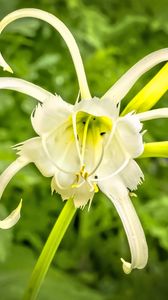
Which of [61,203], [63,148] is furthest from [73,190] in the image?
[61,203]

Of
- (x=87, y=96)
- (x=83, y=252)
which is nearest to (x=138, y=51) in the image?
(x=83, y=252)

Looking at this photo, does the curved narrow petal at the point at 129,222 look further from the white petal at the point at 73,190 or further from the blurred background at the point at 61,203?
the blurred background at the point at 61,203

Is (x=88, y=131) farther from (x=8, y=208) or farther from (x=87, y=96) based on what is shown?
(x=8, y=208)

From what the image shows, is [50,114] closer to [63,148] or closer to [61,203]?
[63,148]

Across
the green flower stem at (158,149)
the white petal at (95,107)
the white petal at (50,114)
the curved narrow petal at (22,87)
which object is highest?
the curved narrow petal at (22,87)

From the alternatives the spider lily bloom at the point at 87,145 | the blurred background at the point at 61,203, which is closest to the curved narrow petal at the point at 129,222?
the spider lily bloom at the point at 87,145

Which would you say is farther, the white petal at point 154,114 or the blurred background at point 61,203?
the blurred background at point 61,203

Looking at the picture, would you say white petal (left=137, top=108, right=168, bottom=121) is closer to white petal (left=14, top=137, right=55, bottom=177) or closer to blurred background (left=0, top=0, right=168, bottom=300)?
white petal (left=14, top=137, right=55, bottom=177)
